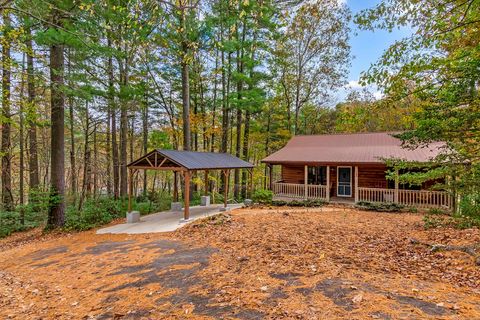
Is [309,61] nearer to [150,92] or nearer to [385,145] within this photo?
[385,145]

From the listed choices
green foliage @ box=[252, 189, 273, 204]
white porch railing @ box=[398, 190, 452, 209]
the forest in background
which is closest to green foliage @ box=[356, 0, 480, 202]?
the forest in background

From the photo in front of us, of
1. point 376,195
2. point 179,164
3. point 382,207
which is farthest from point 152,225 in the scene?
point 376,195

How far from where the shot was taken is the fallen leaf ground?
136 inches

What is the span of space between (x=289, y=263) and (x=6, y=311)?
5.14m

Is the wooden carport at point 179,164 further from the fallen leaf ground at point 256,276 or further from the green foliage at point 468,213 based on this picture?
the green foliage at point 468,213

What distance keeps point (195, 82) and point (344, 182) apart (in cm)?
1260

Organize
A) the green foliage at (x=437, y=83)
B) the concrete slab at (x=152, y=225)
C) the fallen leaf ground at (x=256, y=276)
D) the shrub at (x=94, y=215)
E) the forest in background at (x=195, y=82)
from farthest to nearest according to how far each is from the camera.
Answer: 1. the shrub at (x=94, y=215)
2. the concrete slab at (x=152, y=225)
3. the forest in background at (x=195, y=82)
4. the green foliage at (x=437, y=83)
5. the fallen leaf ground at (x=256, y=276)

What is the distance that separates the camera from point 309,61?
21.0 metres

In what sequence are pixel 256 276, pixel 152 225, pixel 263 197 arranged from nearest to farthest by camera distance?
1. pixel 256 276
2. pixel 152 225
3. pixel 263 197

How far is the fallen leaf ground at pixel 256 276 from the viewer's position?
3.45 metres

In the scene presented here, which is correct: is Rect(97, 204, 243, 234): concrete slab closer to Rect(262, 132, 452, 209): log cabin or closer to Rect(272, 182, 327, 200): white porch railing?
Rect(272, 182, 327, 200): white porch railing

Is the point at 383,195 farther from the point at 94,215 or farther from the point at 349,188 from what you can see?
the point at 94,215

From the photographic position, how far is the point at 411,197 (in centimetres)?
1319

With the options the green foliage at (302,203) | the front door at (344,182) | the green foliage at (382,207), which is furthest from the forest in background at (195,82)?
the green foliage at (302,203)
